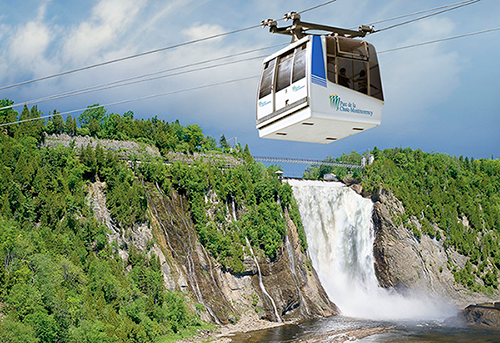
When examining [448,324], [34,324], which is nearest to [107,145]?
[34,324]

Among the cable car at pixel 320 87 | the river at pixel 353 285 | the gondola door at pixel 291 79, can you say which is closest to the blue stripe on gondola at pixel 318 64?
the cable car at pixel 320 87

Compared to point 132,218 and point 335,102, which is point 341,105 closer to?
point 335,102

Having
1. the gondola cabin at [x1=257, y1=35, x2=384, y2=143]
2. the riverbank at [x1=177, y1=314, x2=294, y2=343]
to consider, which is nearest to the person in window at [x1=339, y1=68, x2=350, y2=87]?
the gondola cabin at [x1=257, y1=35, x2=384, y2=143]

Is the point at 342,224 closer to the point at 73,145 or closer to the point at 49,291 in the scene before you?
the point at 73,145

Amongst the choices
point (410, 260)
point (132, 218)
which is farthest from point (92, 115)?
point (410, 260)

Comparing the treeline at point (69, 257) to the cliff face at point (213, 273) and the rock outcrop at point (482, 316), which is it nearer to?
the cliff face at point (213, 273)

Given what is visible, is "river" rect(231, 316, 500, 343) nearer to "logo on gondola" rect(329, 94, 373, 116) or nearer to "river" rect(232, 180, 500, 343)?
"river" rect(232, 180, 500, 343)
